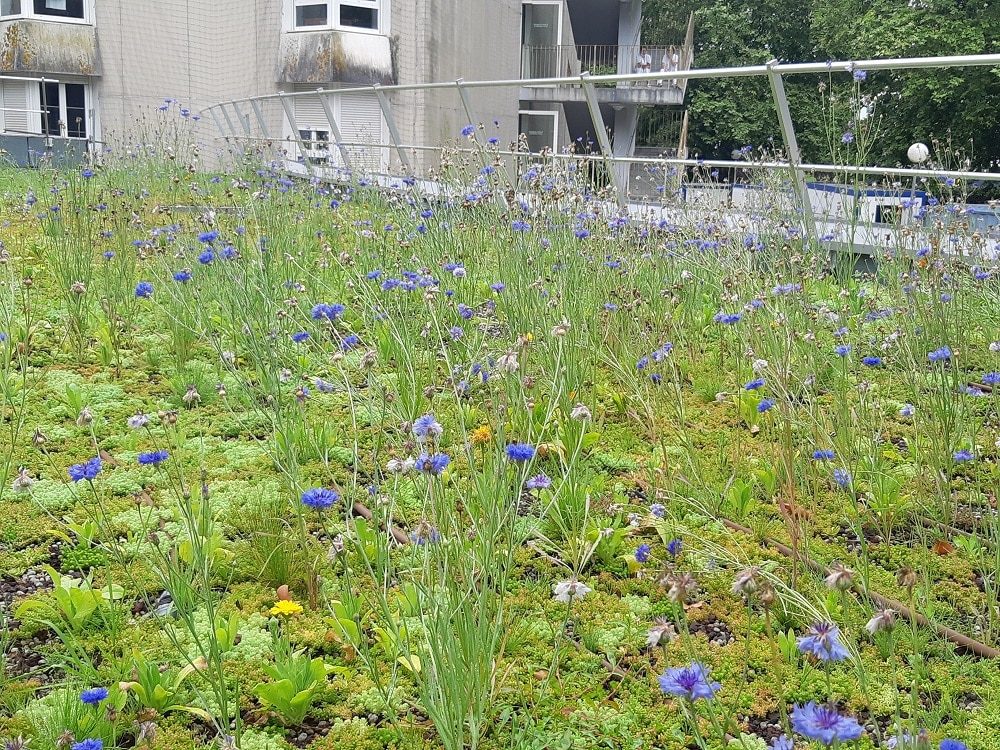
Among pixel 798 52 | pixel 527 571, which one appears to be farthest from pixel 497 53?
pixel 527 571

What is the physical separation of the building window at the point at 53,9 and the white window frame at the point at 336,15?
14.3 ft

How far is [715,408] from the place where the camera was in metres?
3.37

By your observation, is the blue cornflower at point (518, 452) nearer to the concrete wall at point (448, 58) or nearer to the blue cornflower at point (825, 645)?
the blue cornflower at point (825, 645)

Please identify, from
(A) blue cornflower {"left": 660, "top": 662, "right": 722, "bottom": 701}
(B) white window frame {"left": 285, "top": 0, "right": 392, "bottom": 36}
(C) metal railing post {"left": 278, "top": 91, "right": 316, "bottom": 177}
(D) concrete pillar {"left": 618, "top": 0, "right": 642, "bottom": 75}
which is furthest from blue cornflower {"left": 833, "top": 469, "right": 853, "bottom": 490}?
(D) concrete pillar {"left": 618, "top": 0, "right": 642, "bottom": 75}

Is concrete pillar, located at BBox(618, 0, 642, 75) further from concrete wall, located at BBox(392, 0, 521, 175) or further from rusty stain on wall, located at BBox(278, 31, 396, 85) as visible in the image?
rusty stain on wall, located at BBox(278, 31, 396, 85)

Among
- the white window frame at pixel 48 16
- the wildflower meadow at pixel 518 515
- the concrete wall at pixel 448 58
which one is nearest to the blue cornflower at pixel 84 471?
the wildflower meadow at pixel 518 515

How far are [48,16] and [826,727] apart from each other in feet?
72.6

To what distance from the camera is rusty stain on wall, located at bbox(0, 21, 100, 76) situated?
18.6 metres

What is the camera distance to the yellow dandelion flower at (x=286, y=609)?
205 centimetres

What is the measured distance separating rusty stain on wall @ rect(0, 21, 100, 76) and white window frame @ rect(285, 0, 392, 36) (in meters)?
4.22

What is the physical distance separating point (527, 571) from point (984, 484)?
1451mm

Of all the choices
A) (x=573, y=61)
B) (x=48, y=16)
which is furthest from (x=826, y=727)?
(x=573, y=61)

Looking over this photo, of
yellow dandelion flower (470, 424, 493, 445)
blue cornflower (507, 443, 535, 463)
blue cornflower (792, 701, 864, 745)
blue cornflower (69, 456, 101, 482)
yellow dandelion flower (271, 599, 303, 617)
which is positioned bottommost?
yellow dandelion flower (271, 599, 303, 617)

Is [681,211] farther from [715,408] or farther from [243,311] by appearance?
[243,311]
